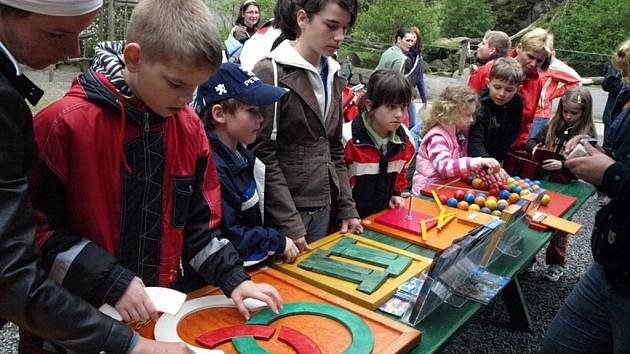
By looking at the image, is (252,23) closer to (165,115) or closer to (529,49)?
(529,49)

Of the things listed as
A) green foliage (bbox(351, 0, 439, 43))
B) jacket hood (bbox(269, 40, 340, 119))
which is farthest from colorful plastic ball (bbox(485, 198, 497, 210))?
green foliage (bbox(351, 0, 439, 43))

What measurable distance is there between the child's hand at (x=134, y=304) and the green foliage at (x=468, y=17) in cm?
2135

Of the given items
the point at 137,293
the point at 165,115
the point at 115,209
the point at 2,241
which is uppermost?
the point at 165,115

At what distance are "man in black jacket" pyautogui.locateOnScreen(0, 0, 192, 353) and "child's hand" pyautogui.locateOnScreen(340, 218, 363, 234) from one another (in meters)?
1.37

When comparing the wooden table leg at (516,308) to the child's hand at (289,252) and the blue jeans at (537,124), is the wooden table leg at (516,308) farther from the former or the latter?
the blue jeans at (537,124)

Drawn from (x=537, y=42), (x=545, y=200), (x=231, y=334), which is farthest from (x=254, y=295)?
(x=537, y=42)

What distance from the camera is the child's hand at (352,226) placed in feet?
7.91

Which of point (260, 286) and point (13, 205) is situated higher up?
point (13, 205)

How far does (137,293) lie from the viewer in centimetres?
123

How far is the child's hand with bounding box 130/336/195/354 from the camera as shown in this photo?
1104mm

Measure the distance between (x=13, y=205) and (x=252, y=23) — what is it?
5912mm

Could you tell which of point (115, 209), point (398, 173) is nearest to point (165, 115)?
point (115, 209)

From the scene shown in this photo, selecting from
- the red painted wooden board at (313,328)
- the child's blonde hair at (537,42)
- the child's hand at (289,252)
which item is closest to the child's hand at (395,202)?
the child's hand at (289,252)

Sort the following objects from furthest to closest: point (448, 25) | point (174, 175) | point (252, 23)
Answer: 1. point (448, 25)
2. point (252, 23)
3. point (174, 175)
